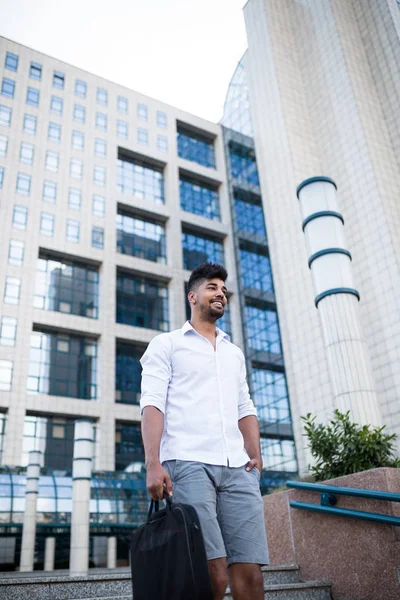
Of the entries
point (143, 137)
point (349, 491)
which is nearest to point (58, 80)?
point (143, 137)

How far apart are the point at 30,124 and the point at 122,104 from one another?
319 inches

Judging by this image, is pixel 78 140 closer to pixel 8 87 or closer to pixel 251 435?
pixel 8 87

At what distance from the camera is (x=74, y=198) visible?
38375 millimetres

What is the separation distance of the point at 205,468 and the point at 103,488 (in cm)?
2870

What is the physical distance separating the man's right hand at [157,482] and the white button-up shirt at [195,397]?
234mm

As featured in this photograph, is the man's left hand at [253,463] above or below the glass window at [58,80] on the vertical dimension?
below

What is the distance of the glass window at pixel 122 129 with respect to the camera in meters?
42.6

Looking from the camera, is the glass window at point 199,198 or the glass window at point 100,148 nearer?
the glass window at point 100,148

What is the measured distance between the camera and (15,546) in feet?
93.6

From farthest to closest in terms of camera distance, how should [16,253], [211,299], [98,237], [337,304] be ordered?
[98,237], [16,253], [337,304], [211,299]

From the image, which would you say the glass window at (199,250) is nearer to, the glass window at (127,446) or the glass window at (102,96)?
the glass window at (102,96)

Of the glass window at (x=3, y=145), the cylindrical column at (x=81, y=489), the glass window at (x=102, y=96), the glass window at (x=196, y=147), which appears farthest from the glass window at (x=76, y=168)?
the cylindrical column at (x=81, y=489)

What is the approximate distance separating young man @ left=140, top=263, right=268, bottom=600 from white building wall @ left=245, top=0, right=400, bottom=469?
1424cm

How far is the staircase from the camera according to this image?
4414 millimetres
